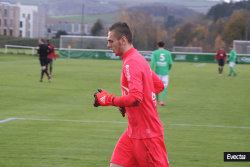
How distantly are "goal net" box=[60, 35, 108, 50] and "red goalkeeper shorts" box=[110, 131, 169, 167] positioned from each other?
38.8 metres

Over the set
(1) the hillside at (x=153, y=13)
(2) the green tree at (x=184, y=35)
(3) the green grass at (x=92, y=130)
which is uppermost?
(1) the hillside at (x=153, y=13)

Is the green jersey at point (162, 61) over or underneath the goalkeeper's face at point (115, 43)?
underneath

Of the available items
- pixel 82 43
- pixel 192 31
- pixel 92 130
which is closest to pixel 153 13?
pixel 192 31

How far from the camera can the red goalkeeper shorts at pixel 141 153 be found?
3127 mm

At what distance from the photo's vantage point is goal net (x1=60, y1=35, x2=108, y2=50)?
4227 centimetres

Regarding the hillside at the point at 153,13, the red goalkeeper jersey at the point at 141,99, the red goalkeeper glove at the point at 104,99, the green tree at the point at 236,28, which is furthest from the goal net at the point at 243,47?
the red goalkeeper glove at the point at 104,99

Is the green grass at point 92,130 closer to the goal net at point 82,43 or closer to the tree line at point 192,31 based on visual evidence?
the goal net at point 82,43

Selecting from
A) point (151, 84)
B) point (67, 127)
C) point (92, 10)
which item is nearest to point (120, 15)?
point (92, 10)

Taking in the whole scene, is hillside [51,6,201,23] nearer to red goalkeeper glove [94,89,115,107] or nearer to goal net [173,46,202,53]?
goal net [173,46,202,53]

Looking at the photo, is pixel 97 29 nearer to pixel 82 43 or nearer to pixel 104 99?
pixel 82 43

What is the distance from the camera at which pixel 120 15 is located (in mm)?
54781

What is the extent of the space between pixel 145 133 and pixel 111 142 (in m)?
3.24

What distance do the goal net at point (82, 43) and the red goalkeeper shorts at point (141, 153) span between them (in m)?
38.8

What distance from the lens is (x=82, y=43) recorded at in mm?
42500
